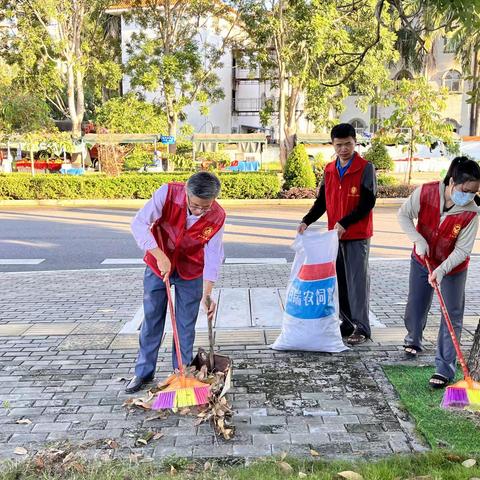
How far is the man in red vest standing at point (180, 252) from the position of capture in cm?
323

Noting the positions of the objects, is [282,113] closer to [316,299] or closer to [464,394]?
[316,299]

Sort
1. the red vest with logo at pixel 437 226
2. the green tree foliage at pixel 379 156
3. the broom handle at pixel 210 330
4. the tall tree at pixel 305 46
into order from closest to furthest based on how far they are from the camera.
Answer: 1. the broom handle at pixel 210 330
2. the red vest with logo at pixel 437 226
3. the tall tree at pixel 305 46
4. the green tree foliage at pixel 379 156

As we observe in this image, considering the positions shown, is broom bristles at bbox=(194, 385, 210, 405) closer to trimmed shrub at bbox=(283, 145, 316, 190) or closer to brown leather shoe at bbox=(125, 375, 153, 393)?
brown leather shoe at bbox=(125, 375, 153, 393)

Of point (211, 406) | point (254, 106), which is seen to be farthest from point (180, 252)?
point (254, 106)

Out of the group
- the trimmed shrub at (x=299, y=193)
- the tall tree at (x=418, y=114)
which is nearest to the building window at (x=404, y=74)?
the tall tree at (x=418, y=114)

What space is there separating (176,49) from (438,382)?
21405mm

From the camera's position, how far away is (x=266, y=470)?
2.66 m

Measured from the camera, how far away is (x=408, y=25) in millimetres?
4094

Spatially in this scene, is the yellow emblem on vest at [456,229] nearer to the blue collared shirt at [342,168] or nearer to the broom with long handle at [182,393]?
the blue collared shirt at [342,168]

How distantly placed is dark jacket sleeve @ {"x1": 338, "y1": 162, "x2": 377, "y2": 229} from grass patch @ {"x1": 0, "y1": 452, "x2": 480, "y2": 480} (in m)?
1.99

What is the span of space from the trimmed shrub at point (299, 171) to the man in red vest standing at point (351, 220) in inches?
525

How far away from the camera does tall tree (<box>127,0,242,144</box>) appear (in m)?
21.7

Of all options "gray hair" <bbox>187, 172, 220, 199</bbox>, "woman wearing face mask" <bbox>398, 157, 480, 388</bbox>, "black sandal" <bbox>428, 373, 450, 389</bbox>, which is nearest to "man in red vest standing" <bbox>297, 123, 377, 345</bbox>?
"woman wearing face mask" <bbox>398, 157, 480, 388</bbox>

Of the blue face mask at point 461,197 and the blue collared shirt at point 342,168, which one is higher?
the blue collared shirt at point 342,168
